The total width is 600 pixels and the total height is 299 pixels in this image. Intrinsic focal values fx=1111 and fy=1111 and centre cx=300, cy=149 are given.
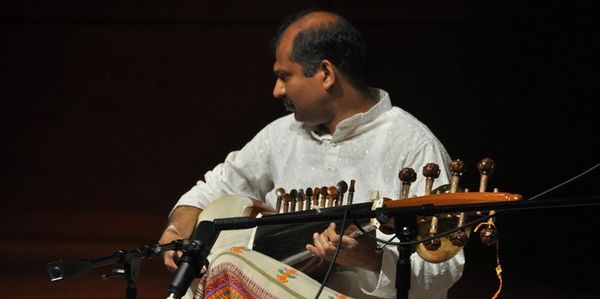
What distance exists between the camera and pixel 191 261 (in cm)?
217

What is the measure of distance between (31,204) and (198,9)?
161cm

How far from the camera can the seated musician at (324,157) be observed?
9.87ft

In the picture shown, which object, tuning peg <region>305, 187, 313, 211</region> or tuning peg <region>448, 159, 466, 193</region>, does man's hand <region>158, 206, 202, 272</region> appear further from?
tuning peg <region>448, 159, 466, 193</region>

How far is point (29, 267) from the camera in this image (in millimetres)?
5391

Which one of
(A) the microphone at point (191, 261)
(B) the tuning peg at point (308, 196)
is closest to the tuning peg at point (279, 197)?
(B) the tuning peg at point (308, 196)

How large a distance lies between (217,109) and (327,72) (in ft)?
11.0

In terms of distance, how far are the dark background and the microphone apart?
281 cm

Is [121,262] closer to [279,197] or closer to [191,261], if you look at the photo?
[191,261]

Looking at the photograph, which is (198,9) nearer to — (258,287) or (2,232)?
(2,232)

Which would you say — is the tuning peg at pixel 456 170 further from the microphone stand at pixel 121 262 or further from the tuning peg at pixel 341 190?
the microphone stand at pixel 121 262

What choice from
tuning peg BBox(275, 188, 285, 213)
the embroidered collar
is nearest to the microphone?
tuning peg BBox(275, 188, 285, 213)

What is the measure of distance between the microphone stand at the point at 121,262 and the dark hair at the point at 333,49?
A: 106cm

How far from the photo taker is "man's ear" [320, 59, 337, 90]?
3453 mm

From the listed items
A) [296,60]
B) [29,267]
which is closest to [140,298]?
[29,267]
